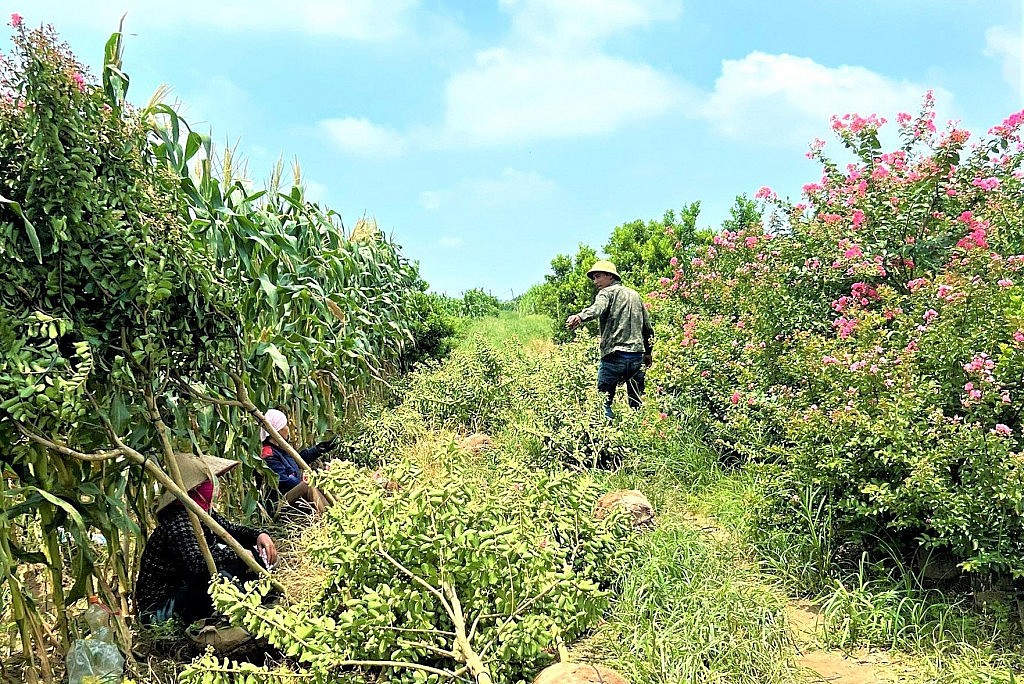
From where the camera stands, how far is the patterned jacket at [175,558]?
4.15 meters

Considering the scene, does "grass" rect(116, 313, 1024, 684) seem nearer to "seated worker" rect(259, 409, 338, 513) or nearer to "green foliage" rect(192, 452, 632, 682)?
"green foliage" rect(192, 452, 632, 682)

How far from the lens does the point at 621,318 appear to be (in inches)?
322

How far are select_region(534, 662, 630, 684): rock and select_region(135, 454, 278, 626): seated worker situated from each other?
1.75 metres

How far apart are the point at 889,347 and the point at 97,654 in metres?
4.47

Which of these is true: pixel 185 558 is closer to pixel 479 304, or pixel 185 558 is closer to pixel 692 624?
pixel 692 624

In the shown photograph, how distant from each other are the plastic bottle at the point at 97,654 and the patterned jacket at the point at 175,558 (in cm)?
43

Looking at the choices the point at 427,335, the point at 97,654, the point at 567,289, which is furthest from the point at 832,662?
the point at 567,289

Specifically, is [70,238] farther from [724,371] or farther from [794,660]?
[724,371]

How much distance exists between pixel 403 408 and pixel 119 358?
4.99m

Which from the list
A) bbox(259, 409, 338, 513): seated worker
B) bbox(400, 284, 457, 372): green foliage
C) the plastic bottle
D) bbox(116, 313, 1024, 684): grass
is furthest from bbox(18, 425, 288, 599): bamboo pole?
bbox(400, 284, 457, 372): green foliage

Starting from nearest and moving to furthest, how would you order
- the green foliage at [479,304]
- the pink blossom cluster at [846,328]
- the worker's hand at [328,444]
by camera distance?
the pink blossom cluster at [846,328] → the worker's hand at [328,444] → the green foliage at [479,304]

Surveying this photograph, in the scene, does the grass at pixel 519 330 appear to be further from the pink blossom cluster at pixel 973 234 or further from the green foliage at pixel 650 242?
the pink blossom cluster at pixel 973 234

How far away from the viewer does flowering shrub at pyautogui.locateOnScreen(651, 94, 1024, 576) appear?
400 centimetres

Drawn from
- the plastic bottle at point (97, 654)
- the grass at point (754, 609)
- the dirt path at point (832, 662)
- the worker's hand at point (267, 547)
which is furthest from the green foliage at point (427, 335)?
the dirt path at point (832, 662)
